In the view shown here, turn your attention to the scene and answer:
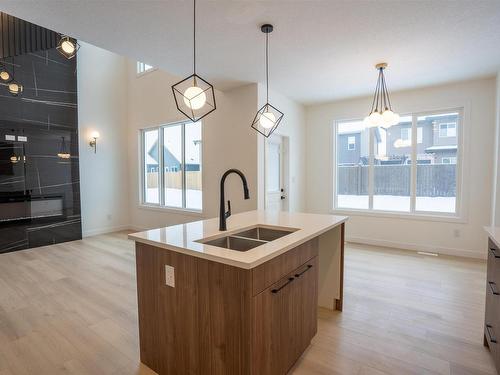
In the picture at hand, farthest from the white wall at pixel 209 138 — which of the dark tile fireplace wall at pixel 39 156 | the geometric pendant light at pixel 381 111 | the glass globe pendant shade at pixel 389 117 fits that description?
the glass globe pendant shade at pixel 389 117

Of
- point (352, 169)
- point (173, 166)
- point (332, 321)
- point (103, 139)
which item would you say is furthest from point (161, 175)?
point (332, 321)

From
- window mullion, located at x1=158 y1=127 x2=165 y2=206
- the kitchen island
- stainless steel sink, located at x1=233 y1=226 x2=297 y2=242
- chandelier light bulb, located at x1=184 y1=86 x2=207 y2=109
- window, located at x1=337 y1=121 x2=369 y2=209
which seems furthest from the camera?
window mullion, located at x1=158 y1=127 x2=165 y2=206

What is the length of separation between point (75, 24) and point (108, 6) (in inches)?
20.4

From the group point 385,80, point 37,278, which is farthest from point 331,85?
point 37,278

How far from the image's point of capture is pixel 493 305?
190 centimetres

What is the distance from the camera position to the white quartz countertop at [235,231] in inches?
55.4

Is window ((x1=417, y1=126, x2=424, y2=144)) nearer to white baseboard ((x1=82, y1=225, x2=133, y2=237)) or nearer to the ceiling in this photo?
the ceiling

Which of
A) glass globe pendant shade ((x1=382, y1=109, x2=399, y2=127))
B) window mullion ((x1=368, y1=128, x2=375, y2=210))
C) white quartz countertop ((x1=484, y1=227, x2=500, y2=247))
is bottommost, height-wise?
white quartz countertop ((x1=484, y1=227, x2=500, y2=247))

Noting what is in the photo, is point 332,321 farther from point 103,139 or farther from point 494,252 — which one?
point 103,139

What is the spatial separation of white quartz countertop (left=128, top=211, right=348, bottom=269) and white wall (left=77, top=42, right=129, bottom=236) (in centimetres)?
479

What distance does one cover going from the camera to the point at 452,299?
291 centimetres

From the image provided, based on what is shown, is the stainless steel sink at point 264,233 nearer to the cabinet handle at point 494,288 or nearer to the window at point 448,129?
the cabinet handle at point 494,288

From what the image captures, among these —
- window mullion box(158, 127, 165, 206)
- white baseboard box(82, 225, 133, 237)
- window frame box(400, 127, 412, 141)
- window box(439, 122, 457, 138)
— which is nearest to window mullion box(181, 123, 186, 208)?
window mullion box(158, 127, 165, 206)

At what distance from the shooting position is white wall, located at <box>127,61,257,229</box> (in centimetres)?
459
